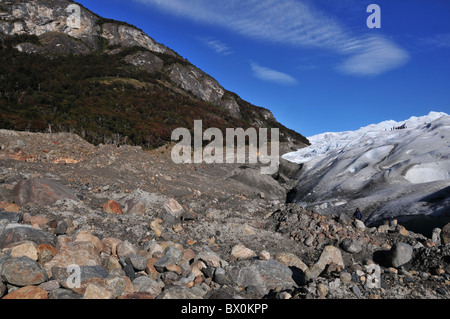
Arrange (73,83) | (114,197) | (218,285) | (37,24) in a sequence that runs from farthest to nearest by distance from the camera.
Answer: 1. (37,24)
2. (73,83)
3. (114,197)
4. (218,285)

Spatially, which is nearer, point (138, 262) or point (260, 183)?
point (138, 262)

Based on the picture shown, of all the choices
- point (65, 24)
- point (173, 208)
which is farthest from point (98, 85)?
point (65, 24)

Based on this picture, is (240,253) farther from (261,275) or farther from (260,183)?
(260,183)

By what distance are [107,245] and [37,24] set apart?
7532 cm

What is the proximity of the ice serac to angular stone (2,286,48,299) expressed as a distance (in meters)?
10.8

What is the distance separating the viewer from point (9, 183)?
24.0 feet

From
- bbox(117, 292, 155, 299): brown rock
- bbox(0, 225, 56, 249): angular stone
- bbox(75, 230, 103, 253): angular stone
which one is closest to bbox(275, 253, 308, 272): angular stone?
bbox(117, 292, 155, 299): brown rock

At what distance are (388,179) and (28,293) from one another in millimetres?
14986

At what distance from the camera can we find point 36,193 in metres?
6.41

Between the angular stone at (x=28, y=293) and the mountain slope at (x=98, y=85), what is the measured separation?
21.5 m

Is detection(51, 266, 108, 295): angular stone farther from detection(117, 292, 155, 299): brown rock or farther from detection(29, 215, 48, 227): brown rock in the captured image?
detection(29, 215, 48, 227): brown rock
